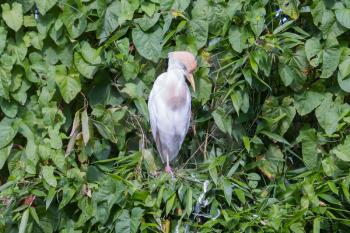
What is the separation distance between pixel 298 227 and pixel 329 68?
2.02ft

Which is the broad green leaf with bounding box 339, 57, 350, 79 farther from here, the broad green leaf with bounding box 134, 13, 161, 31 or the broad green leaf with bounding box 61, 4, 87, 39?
the broad green leaf with bounding box 61, 4, 87, 39

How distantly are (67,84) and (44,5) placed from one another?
32 cm

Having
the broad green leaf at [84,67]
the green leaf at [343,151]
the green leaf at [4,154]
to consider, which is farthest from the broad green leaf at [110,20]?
the green leaf at [343,151]

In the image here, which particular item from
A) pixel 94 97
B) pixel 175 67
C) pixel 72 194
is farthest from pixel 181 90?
pixel 72 194

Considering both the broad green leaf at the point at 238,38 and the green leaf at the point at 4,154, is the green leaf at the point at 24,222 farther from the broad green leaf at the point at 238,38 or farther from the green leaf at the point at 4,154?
the broad green leaf at the point at 238,38

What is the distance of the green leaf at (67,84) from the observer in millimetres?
2436

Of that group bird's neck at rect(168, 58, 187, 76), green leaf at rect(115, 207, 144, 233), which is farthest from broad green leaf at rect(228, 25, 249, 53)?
green leaf at rect(115, 207, 144, 233)

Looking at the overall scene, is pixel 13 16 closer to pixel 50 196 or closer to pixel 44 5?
pixel 44 5

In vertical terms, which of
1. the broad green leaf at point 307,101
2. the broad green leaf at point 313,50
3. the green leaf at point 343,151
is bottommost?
the green leaf at point 343,151

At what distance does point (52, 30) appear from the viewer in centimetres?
252

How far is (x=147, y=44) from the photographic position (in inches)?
97.3

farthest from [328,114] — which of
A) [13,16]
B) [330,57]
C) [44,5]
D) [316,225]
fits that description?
[13,16]

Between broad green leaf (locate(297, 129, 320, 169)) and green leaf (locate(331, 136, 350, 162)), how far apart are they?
0.37 ft

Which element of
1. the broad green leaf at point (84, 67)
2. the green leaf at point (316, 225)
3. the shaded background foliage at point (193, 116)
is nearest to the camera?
the green leaf at point (316, 225)
